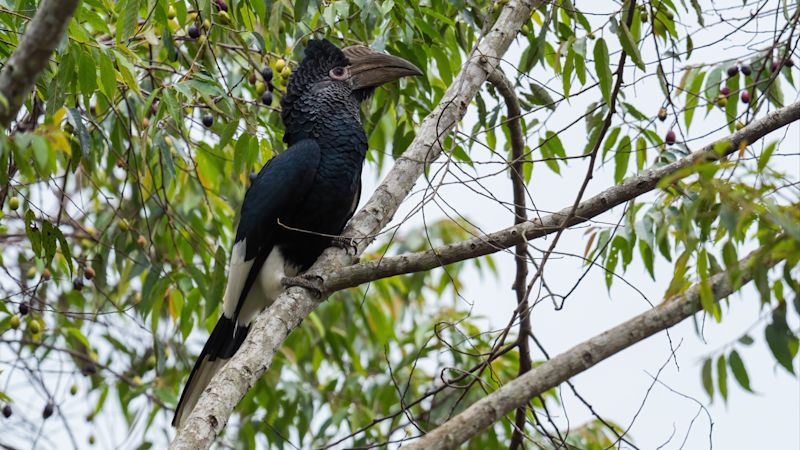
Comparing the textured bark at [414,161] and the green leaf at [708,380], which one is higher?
the textured bark at [414,161]

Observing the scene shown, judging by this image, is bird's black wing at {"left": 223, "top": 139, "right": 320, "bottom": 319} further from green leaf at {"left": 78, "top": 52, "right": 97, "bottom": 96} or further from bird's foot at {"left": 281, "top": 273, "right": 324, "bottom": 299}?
green leaf at {"left": 78, "top": 52, "right": 97, "bottom": 96}

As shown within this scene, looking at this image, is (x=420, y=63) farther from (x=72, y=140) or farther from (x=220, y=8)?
(x=72, y=140)

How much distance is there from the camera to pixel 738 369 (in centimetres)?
192

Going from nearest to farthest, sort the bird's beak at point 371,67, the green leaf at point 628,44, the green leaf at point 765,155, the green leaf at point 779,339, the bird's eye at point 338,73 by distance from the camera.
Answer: the green leaf at point 765,155 < the green leaf at point 779,339 < the green leaf at point 628,44 < the bird's beak at point 371,67 < the bird's eye at point 338,73

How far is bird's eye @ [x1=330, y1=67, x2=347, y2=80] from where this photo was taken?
3.78 metres

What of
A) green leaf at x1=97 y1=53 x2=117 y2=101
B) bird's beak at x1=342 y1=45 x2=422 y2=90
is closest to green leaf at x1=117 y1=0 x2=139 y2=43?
green leaf at x1=97 y1=53 x2=117 y2=101

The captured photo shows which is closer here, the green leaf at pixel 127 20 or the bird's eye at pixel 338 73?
the green leaf at pixel 127 20

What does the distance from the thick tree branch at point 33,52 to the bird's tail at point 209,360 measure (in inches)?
64.8

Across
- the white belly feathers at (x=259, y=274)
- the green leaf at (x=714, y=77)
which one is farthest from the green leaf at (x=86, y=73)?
the green leaf at (x=714, y=77)

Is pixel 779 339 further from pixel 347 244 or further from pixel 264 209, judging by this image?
pixel 264 209

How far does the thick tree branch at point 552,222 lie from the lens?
96.3 inches

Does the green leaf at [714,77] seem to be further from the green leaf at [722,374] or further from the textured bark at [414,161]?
the green leaf at [722,374]

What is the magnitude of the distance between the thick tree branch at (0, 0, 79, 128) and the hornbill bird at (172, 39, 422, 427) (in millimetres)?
1608

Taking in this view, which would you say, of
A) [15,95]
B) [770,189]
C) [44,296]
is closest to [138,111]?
[44,296]
